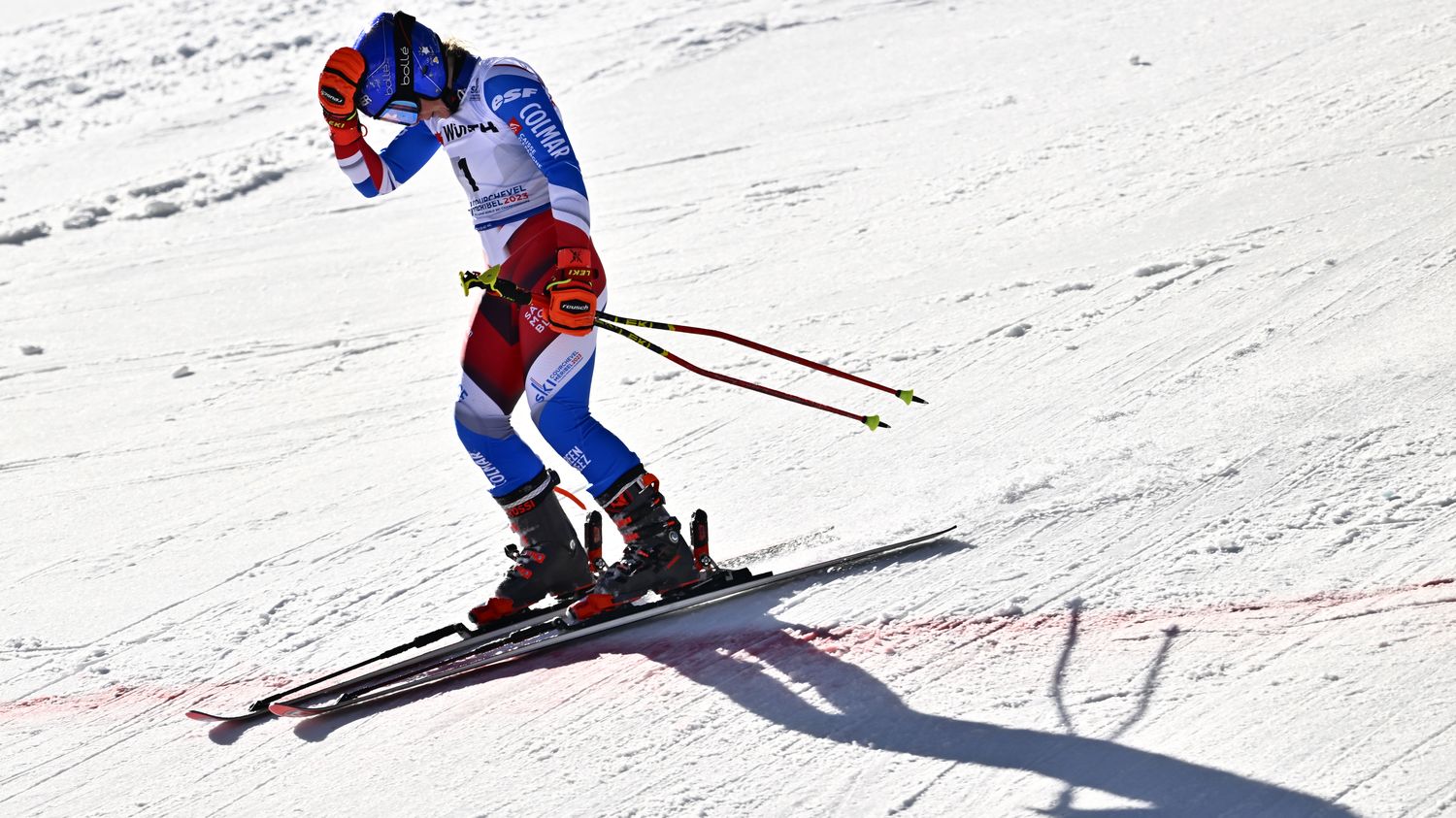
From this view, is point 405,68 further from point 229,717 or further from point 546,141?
point 229,717

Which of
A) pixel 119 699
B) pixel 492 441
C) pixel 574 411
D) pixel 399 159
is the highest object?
pixel 399 159

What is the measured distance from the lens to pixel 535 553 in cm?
457

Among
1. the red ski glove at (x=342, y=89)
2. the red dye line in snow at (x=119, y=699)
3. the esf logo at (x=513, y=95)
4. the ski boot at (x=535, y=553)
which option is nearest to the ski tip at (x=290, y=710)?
the red dye line in snow at (x=119, y=699)

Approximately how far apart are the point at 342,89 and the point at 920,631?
2442mm

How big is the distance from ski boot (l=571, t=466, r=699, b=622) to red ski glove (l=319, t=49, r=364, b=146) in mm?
1461

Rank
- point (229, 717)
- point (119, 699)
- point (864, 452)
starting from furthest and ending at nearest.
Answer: point (864, 452), point (119, 699), point (229, 717)

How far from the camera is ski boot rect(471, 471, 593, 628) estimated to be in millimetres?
4523

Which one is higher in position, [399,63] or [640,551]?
[399,63]

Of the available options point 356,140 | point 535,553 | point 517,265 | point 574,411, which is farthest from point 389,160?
point 535,553

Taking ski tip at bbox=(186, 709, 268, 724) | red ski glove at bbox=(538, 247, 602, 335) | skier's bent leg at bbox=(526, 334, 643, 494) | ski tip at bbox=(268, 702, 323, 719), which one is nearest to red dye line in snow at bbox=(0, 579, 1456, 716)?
ski tip at bbox=(186, 709, 268, 724)

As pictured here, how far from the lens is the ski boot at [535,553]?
452 cm

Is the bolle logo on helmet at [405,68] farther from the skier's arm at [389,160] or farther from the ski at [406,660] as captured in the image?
the ski at [406,660]

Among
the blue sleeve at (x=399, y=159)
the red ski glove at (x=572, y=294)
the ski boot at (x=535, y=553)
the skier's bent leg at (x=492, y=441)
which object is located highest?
the blue sleeve at (x=399, y=159)

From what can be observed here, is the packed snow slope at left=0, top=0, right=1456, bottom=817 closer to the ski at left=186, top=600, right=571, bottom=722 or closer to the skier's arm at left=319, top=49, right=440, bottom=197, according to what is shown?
the ski at left=186, top=600, right=571, bottom=722
